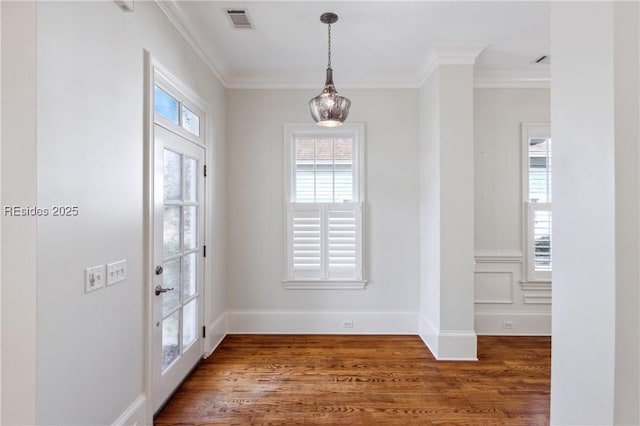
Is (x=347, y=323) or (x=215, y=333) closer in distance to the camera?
(x=215, y=333)

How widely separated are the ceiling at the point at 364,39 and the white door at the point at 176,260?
3.30ft

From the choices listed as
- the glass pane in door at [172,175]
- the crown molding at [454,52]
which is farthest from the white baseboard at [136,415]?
the crown molding at [454,52]

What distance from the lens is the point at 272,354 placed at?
3.13m

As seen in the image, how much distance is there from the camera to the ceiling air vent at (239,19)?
8.06 ft

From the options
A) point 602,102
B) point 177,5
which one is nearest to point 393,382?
point 602,102

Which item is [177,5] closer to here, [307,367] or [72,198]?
[72,198]

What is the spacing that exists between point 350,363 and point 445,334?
0.96 metres

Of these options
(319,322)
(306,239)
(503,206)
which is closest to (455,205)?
(503,206)

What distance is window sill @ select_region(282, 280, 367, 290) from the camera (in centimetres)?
365

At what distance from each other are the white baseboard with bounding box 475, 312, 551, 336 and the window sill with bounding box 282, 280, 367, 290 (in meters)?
1.41

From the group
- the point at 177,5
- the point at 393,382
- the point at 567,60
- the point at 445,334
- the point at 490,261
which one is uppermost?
the point at 177,5

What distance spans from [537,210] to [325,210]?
2414 millimetres

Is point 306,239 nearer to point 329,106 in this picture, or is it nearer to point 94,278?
point 329,106

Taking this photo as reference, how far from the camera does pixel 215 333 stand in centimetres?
329
